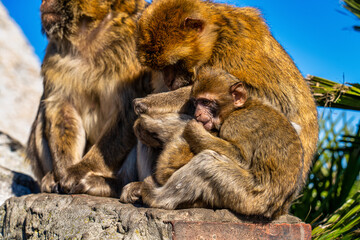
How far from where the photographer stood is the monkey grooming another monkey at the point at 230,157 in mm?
2545

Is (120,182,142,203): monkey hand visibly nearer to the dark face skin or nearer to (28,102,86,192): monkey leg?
the dark face skin

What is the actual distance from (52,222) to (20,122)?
769 centimetres

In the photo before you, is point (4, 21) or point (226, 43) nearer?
point (226, 43)

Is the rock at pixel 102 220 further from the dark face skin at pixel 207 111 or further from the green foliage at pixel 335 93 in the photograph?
the green foliage at pixel 335 93

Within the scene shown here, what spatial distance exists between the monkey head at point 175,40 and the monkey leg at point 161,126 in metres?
A: 0.28

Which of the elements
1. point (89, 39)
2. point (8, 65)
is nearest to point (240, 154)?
point (89, 39)

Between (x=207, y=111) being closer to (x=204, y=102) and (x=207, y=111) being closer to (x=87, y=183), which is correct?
(x=204, y=102)

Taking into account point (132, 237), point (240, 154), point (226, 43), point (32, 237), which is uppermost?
point (226, 43)

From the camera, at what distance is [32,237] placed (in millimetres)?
3254

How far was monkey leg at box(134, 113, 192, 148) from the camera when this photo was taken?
9.38 ft

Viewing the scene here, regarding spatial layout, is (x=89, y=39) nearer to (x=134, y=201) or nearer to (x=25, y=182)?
(x=134, y=201)

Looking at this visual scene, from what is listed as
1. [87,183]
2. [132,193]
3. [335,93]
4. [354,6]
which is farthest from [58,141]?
[354,6]

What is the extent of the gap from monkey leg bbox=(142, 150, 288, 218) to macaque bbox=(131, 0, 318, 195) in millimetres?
374

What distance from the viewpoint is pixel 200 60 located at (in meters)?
3.01
